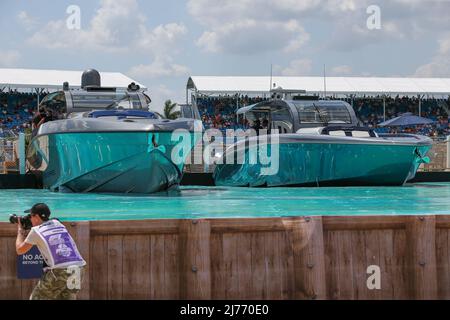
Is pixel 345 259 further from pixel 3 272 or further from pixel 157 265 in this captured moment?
pixel 3 272

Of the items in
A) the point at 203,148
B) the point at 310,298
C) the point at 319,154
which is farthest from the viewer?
the point at 203,148

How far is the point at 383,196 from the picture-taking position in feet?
53.2

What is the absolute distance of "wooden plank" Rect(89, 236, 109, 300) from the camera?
748 centimetres

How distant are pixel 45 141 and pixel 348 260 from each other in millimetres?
10391

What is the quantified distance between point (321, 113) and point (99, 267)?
47.8 ft

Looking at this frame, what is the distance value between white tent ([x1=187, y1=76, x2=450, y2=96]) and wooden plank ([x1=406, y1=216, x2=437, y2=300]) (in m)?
32.8

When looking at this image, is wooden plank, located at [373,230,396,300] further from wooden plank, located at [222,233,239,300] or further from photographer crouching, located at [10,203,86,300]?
photographer crouching, located at [10,203,86,300]

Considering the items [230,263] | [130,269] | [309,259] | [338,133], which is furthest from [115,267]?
[338,133]

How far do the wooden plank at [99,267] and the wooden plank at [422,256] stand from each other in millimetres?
2923

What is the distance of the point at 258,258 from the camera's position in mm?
A: 7684

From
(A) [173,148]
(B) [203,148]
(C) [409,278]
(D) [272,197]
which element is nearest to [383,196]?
(D) [272,197]

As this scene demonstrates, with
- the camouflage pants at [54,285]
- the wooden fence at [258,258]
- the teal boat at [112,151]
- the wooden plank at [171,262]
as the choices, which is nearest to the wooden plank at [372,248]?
the wooden fence at [258,258]

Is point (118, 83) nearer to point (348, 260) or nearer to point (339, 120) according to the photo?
point (339, 120)

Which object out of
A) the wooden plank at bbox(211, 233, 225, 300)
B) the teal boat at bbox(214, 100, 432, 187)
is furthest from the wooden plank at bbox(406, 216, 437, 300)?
the teal boat at bbox(214, 100, 432, 187)
